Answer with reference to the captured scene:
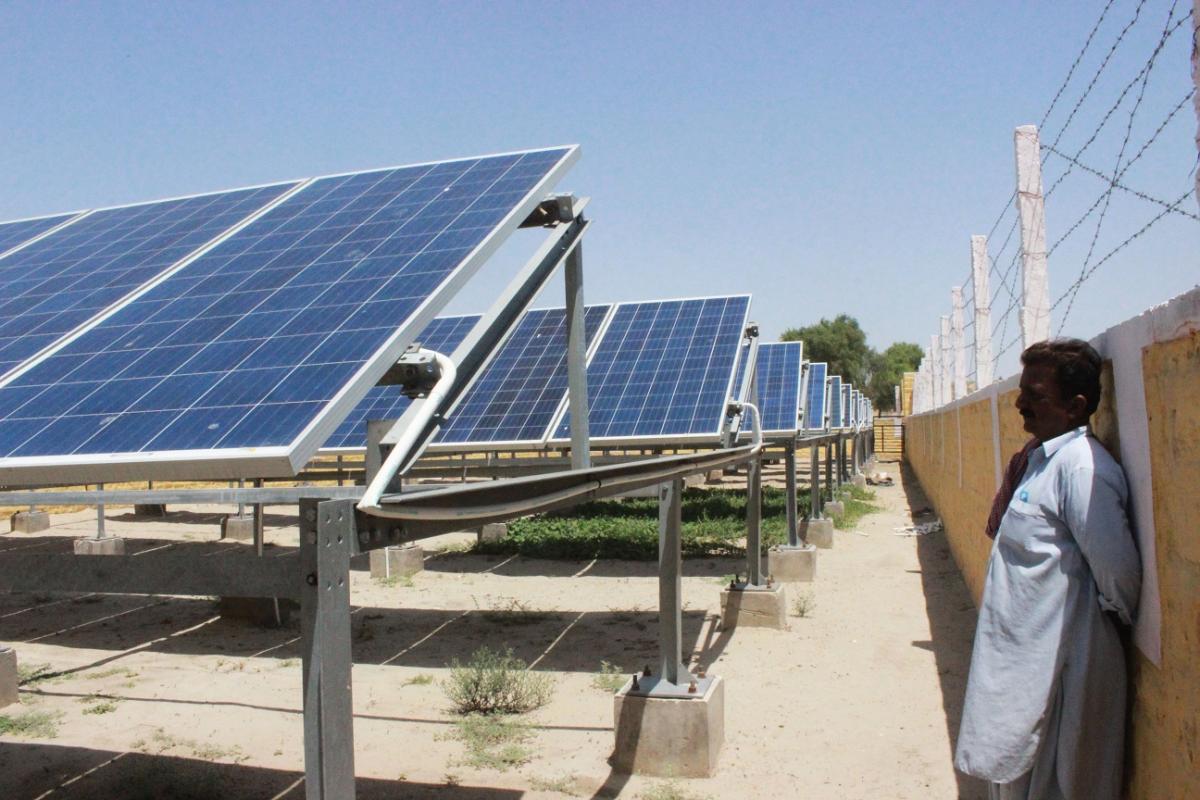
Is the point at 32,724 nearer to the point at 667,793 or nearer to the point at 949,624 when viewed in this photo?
the point at 667,793

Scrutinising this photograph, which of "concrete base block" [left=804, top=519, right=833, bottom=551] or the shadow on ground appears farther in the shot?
"concrete base block" [left=804, top=519, right=833, bottom=551]

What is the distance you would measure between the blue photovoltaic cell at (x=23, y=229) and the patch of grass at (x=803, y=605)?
7.87 meters

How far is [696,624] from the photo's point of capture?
1006 centimetres

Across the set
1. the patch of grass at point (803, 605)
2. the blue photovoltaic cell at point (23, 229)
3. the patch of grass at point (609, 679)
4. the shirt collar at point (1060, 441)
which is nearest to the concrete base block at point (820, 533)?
the patch of grass at point (803, 605)

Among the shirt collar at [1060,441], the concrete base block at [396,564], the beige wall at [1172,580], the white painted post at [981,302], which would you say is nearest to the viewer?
the beige wall at [1172,580]

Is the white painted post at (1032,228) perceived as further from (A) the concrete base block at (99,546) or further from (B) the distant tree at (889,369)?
(B) the distant tree at (889,369)

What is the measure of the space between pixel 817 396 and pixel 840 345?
64913 mm

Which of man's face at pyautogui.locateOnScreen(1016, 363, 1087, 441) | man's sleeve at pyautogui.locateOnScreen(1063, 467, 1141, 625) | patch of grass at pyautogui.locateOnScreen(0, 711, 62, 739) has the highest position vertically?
man's face at pyautogui.locateOnScreen(1016, 363, 1087, 441)

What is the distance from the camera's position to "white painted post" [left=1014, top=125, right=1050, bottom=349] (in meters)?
5.75

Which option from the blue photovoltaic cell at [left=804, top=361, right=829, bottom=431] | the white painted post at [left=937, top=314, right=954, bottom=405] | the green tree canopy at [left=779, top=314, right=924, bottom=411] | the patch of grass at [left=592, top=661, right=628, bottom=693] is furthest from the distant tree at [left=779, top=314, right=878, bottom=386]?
the patch of grass at [left=592, top=661, right=628, bottom=693]

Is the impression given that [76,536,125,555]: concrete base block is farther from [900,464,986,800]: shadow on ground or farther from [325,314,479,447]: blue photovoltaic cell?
[900,464,986,800]: shadow on ground

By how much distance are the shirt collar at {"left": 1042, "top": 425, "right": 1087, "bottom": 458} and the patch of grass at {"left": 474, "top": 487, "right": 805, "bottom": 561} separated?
10.7m

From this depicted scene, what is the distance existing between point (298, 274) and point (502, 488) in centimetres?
220

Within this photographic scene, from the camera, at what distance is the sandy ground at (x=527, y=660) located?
5789 mm
